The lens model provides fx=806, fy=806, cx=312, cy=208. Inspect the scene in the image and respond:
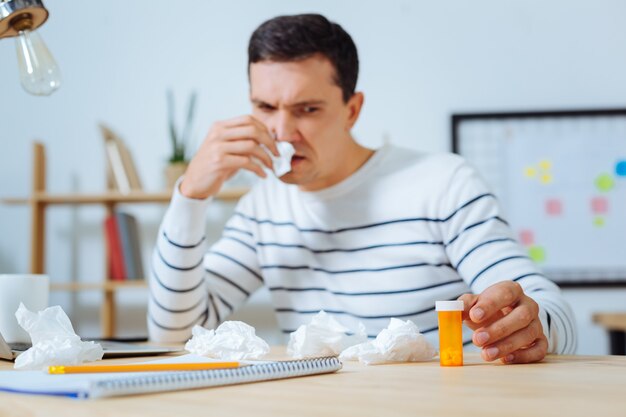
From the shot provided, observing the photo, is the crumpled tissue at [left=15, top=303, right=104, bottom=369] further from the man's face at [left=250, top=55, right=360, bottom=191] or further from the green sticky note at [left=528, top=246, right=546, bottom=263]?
the green sticky note at [left=528, top=246, right=546, bottom=263]

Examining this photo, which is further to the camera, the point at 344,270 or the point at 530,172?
the point at 530,172

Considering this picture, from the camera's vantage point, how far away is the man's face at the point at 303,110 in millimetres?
1496

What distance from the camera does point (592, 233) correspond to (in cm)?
287

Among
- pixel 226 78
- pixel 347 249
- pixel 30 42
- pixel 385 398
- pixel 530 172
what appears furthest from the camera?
pixel 226 78

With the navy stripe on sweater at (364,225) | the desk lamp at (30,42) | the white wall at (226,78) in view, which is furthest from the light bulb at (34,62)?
the white wall at (226,78)

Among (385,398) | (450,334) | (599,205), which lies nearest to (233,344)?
(450,334)

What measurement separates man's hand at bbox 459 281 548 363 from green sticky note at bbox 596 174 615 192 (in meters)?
2.07

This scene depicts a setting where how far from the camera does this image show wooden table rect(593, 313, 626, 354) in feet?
8.35

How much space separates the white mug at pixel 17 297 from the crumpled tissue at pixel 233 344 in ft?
1.04

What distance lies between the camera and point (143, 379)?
592mm

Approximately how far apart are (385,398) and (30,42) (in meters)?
0.70

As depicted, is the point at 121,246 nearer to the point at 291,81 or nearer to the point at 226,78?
the point at 226,78

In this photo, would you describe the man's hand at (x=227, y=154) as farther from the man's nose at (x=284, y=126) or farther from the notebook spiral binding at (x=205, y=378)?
the notebook spiral binding at (x=205, y=378)

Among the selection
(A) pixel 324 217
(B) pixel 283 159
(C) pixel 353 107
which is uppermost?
(C) pixel 353 107
